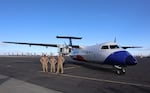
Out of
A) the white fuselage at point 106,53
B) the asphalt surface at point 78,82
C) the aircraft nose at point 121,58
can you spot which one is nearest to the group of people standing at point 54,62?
the asphalt surface at point 78,82

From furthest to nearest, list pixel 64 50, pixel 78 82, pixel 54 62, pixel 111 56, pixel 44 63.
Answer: pixel 64 50
pixel 44 63
pixel 54 62
pixel 111 56
pixel 78 82

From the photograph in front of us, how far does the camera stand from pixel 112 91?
37.7ft

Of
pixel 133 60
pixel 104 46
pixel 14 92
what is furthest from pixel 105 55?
pixel 14 92

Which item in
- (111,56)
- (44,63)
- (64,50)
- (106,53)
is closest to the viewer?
(111,56)

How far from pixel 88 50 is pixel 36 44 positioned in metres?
12.3

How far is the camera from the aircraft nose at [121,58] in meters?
19.5

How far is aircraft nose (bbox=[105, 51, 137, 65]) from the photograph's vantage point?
63.9 ft

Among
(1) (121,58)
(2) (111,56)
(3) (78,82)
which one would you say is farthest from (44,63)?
(3) (78,82)

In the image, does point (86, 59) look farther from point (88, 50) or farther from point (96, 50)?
point (96, 50)

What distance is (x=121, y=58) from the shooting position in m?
19.8

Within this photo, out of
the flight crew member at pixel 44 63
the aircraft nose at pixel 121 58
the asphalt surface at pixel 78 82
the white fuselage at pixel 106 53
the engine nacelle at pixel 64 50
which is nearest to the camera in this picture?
the asphalt surface at pixel 78 82

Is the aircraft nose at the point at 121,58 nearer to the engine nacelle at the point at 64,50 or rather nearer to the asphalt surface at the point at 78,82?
the asphalt surface at the point at 78,82

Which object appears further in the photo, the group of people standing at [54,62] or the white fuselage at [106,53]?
the group of people standing at [54,62]

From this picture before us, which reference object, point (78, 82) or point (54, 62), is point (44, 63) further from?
point (78, 82)
